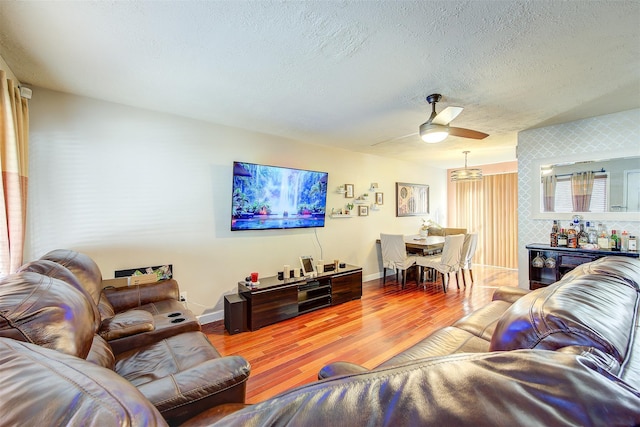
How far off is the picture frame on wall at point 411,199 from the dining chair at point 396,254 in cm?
110

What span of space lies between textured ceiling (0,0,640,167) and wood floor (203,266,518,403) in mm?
2410

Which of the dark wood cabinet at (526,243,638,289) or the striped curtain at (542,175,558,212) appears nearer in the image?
the dark wood cabinet at (526,243,638,289)

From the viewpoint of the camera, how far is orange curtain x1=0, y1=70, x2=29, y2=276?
175 cm

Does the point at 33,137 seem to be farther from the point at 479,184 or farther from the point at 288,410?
the point at 479,184

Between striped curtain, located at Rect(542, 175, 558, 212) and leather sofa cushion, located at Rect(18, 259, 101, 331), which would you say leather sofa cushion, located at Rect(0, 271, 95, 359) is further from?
striped curtain, located at Rect(542, 175, 558, 212)

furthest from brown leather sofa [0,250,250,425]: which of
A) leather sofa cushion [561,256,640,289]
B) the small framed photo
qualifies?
the small framed photo

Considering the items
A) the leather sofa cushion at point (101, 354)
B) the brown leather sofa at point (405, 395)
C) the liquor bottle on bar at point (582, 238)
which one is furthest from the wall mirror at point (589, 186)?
the leather sofa cushion at point (101, 354)

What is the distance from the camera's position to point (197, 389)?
111cm

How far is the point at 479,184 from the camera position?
20.7 ft

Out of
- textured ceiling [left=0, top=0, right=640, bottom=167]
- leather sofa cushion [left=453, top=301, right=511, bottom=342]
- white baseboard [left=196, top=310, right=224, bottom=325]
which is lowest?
white baseboard [left=196, top=310, right=224, bottom=325]

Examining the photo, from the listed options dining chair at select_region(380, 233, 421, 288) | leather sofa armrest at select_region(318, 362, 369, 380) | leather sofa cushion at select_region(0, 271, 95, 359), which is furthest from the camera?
dining chair at select_region(380, 233, 421, 288)

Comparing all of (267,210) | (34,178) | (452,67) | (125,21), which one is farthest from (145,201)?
(452,67)

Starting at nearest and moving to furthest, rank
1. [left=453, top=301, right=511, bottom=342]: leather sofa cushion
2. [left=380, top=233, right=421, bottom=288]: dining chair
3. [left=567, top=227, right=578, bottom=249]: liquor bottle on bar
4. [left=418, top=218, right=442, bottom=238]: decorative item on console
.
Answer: [left=453, top=301, right=511, bottom=342]: leather sofa cushion → [left=567, top=227, right=578, bottom=249]: liquor bottle on bar → [left=380, top=233, right=421, bottom=288]: dining chair → [left=418, top=218, right=442, bottom=238]: decorative item on console

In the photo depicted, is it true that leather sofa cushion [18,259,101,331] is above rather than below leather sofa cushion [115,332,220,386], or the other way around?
above
